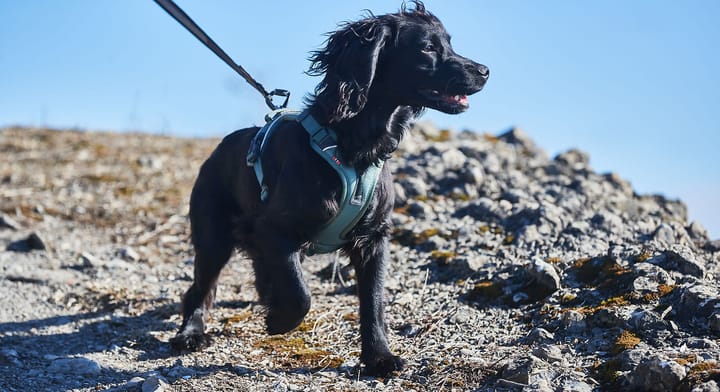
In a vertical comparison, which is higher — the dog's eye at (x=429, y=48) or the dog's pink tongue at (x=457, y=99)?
the dog's eye at (x=429, y=48)

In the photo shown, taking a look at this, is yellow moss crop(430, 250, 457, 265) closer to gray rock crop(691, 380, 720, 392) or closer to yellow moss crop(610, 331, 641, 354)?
yellow moss crop(610, 331, 641, 354)

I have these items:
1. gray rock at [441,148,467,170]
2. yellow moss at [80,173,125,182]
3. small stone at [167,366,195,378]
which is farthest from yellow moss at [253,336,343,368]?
yellow moss at [80,173,125,182]

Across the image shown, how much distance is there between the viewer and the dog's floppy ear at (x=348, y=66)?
12.2 feet

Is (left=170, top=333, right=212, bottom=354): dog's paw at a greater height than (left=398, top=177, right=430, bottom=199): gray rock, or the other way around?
(left=398, top=177, right=430, bottom=199): gray rock

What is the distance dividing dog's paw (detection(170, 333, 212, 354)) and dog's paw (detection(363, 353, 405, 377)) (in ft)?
3.72

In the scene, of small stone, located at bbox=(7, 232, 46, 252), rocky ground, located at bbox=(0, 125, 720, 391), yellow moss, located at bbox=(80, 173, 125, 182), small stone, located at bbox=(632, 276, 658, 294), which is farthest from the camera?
yellow moss, located at bbox=(80, 173, 125, 182)

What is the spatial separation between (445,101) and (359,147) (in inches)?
20.3

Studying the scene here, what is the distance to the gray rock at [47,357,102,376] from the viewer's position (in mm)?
3846

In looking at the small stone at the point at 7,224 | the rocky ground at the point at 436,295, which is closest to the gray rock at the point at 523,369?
the rocky ground at the point at 436,295

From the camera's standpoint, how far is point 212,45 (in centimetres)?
422

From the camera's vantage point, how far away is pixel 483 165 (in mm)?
7699

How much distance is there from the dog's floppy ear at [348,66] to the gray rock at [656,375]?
1761 mm

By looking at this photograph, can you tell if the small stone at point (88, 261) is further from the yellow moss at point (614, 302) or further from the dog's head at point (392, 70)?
the yellow moss at point (614, 302)

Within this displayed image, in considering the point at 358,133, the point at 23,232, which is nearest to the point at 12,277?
the point at 23,232
